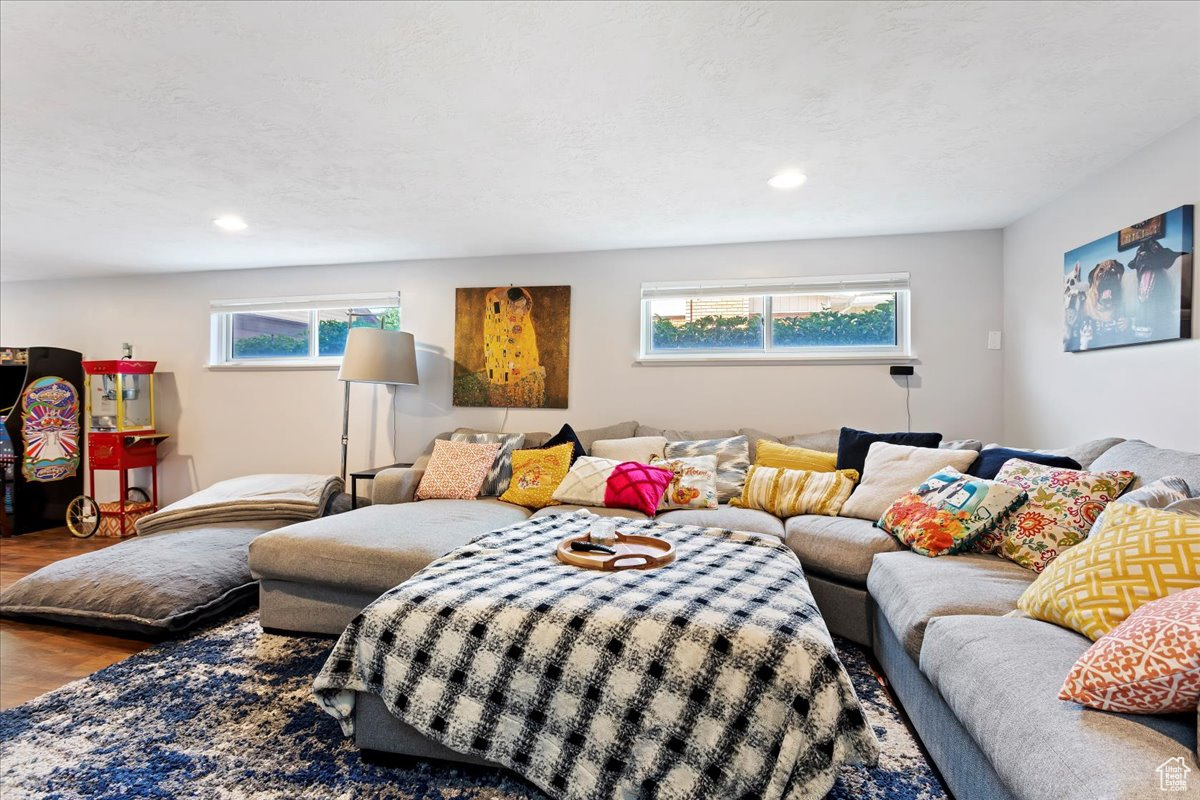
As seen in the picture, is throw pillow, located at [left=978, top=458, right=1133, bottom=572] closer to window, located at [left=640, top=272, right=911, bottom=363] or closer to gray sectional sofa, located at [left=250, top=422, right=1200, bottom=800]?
gray sectional sofa, located at [left=250, top=422, right=1200, bottom=800]

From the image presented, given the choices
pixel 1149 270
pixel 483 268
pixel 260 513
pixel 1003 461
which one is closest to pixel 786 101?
pixel 1149 270

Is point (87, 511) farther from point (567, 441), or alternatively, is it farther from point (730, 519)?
point (730, 519)

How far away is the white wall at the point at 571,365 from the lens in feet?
12.2

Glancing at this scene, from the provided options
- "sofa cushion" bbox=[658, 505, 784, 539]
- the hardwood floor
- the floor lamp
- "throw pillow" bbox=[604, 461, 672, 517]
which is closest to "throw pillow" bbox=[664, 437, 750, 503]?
"sofa cushion" bbox=[658, 505, 784, 539]

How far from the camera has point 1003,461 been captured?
2.65 metres

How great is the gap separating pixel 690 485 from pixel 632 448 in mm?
551

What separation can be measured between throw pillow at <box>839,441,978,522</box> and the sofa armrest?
8.03ft

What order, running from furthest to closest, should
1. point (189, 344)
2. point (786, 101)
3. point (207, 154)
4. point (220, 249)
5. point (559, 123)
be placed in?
point (189, 344), point (220, 249), point (207, 154), point (559, 123), point (786, 101)

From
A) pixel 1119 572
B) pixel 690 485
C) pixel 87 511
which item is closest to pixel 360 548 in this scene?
pixel 690 485

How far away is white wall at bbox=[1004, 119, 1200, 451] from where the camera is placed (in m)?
2.25

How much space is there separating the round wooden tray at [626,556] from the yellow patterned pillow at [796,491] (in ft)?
3.68

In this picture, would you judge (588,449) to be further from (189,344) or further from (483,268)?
(189,344)

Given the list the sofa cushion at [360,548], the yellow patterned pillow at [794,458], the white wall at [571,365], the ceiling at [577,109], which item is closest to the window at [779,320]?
the white wall at [571,365]

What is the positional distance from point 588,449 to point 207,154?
2.54 meters
